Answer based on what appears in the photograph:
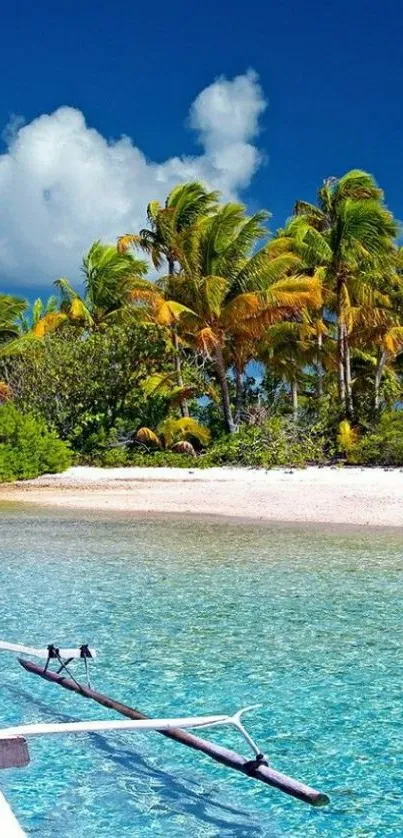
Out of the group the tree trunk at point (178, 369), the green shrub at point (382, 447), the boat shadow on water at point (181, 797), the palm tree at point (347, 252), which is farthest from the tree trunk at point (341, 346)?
the boat shadow on water at point (181, 797)

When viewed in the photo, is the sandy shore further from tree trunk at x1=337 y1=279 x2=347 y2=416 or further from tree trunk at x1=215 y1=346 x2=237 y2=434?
tree trunk at x1=337 y1=279 x2=347 y2=416

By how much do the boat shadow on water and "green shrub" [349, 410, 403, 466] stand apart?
55.8 feet

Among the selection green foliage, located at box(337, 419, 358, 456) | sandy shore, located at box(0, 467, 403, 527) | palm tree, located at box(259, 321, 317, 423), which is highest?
palm tree, located at box(259, 321, 317, 423)

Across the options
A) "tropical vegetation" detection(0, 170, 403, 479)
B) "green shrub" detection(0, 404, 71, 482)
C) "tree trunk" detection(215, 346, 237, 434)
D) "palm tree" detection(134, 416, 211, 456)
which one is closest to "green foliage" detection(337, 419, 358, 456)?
"tropical vegetation" detection(0, 170, 403, 479)

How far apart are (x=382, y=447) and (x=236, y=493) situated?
16.7ft

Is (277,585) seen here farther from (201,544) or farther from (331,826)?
(331,826)

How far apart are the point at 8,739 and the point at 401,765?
237 centimetres

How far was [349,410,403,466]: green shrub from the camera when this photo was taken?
2144cm

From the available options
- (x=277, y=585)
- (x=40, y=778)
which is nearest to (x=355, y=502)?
(x=277, y=585)

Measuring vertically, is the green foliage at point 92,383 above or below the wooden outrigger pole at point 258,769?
above

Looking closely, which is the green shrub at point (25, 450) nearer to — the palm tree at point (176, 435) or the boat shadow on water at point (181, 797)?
the palm tree at point (176, 435)

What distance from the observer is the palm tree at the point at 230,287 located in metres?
23.1

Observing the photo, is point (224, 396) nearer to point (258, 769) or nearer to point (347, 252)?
point (347, 252)

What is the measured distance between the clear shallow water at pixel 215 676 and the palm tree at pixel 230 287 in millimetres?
11392
